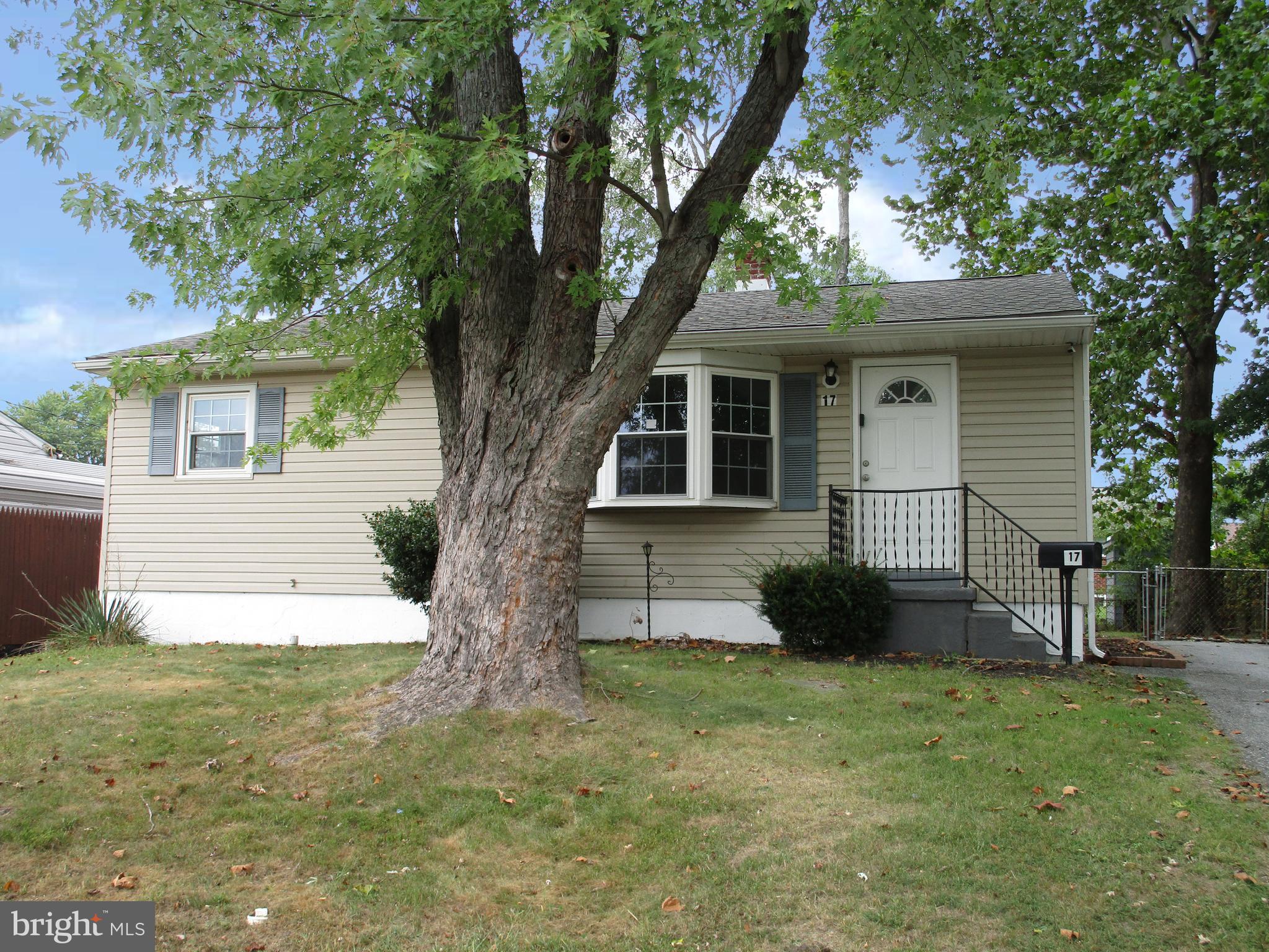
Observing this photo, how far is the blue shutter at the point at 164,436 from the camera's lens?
1130 centimetres

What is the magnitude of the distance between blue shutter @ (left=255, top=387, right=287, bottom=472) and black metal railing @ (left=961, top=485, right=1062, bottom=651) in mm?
7557

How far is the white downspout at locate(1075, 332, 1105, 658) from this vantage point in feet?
28.6

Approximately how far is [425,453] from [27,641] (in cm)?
638

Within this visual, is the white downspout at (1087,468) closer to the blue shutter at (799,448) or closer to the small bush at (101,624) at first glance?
the blue shutter at (799,448)

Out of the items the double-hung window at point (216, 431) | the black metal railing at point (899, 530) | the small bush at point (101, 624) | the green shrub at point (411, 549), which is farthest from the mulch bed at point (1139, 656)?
the small bush at point (101, 624)

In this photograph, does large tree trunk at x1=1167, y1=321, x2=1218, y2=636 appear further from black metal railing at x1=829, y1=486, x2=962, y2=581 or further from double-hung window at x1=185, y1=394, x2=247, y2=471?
double-hung window at x1=185, y1=394, x2=247, y2=471

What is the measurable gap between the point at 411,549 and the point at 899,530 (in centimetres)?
484

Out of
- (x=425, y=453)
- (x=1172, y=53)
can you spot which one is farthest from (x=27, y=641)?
(x=1172, y=53)

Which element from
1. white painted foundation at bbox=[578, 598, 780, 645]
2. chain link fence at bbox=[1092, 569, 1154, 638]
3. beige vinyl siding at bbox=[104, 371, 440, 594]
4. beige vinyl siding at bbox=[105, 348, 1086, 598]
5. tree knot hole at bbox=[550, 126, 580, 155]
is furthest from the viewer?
chain link fence at bbox=[1092, 569, 1154, 638]

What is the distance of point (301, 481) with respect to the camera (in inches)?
433

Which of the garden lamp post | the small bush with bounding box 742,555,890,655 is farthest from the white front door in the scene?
the garden lamp post

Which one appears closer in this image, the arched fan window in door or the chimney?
the chimney

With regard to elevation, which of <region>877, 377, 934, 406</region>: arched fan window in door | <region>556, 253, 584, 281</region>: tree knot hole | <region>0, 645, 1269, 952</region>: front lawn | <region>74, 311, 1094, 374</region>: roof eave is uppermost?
<region>74, 311, 1094, 374</region>: roof eave

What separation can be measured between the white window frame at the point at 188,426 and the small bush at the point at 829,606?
6.48 meters
